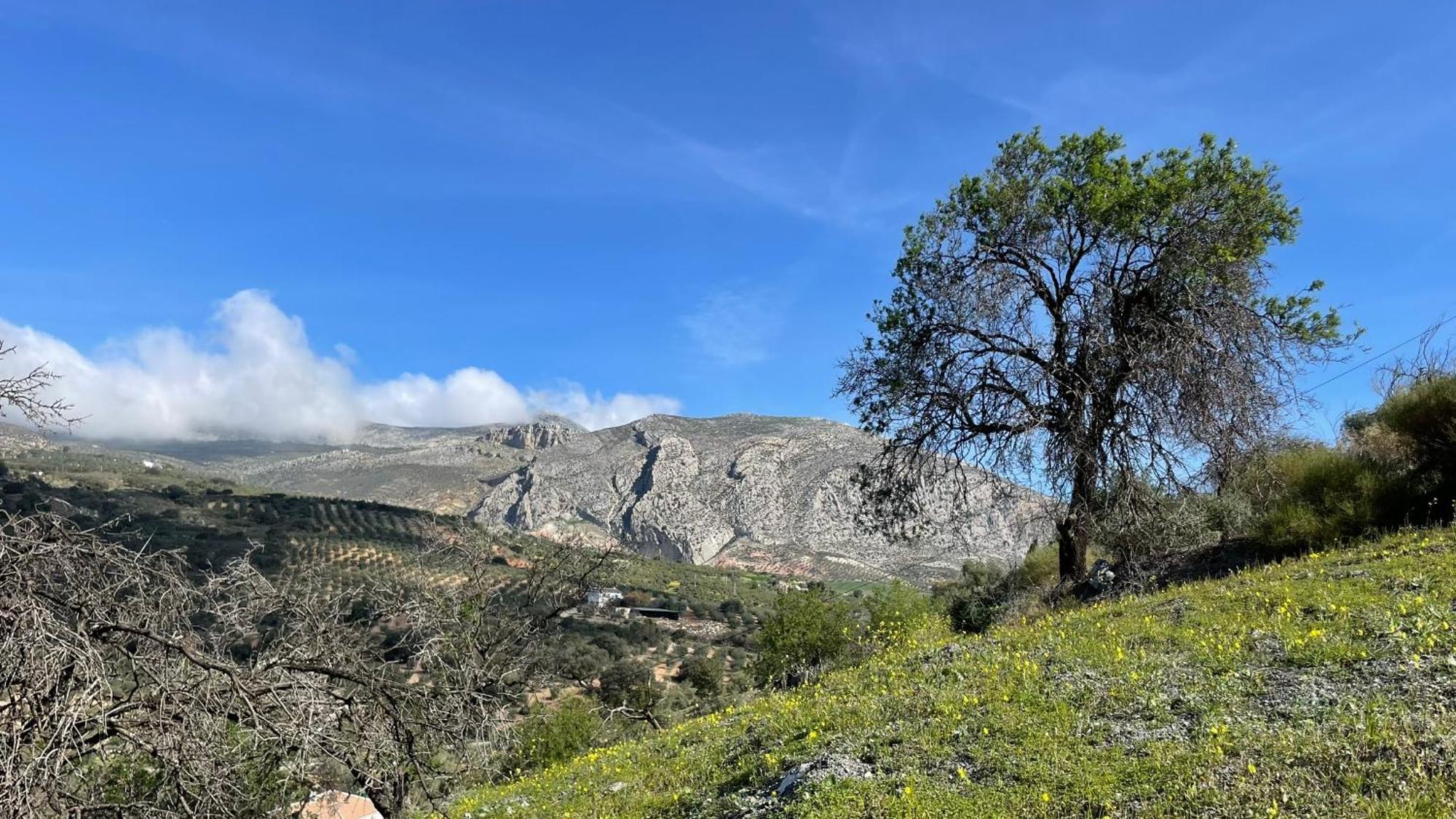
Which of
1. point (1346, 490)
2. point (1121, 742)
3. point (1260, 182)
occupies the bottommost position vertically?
point (1121, 742)

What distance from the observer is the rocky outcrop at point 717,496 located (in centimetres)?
9700

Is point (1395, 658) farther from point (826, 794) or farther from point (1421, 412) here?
point (1421, 412)

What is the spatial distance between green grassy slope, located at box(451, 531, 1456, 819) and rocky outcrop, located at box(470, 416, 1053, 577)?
7585 cm

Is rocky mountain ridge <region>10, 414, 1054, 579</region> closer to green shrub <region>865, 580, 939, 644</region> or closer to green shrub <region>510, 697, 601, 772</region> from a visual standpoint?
green shrub <region>865, 580, 939, 644</region>

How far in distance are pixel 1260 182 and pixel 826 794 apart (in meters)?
13.2

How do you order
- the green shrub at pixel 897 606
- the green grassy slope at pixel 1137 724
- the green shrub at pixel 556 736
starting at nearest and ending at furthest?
the green grassy slope at pixel 1137 724 → the green shrub at pixel 556 736 → the green shrub at pixel 897 606

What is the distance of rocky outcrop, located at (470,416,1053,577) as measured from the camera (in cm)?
9700

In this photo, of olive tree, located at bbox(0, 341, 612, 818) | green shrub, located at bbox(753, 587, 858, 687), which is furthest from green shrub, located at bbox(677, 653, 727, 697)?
olive tree, located at bbox(0, 341, 612, 818)

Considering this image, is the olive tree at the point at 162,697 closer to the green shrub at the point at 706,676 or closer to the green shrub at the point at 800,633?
the green shrub at the point at 800,633

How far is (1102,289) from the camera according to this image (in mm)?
13766

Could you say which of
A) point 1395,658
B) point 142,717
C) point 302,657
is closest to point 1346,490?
point 1395,658

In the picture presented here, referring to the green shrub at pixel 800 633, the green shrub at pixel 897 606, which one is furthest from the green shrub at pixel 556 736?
the green shrub at pixel 897 606

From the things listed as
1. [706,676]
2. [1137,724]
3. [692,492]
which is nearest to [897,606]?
[706,676]

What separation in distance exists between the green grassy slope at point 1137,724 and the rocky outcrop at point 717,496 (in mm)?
75852
